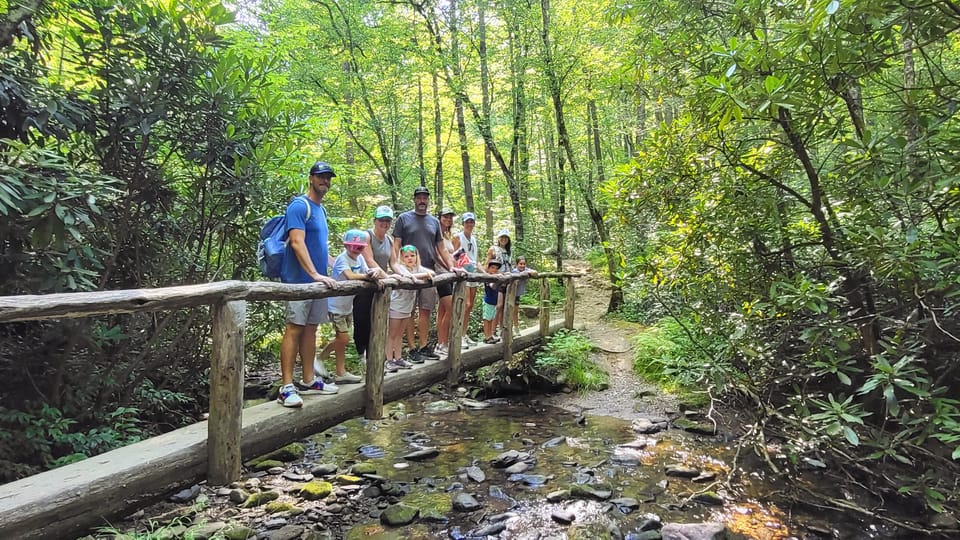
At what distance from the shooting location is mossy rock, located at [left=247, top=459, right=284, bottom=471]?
5609 mm

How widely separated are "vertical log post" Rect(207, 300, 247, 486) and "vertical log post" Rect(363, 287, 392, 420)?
156cm

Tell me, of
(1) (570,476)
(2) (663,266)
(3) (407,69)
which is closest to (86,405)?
(1) (570,476)

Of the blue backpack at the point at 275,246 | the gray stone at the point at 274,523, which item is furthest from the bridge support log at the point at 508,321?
the gray stone at the point at 274,523

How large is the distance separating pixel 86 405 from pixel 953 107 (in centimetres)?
760

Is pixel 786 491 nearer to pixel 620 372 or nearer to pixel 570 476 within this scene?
pixel 570 476

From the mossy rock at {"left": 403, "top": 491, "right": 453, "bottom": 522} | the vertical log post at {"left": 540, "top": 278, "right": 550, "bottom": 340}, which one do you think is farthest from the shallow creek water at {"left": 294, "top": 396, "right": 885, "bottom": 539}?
the vertical log post at {"left": 540, "top": 278, "right": 550, "bottom": 340}

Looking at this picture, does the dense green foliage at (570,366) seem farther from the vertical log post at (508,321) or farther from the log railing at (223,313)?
the log railing at (223,313)

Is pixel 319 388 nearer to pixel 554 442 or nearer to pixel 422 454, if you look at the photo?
pixel 422 454

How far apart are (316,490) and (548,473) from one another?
2413 mm

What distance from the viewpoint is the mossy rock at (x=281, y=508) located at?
4.48m

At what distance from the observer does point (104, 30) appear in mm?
→ 4652

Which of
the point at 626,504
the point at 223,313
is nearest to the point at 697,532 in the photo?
the point at 626,504

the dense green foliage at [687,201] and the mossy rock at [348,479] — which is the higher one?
the dense green foliage at [687,201]

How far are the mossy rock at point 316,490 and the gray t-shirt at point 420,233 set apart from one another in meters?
2.86
